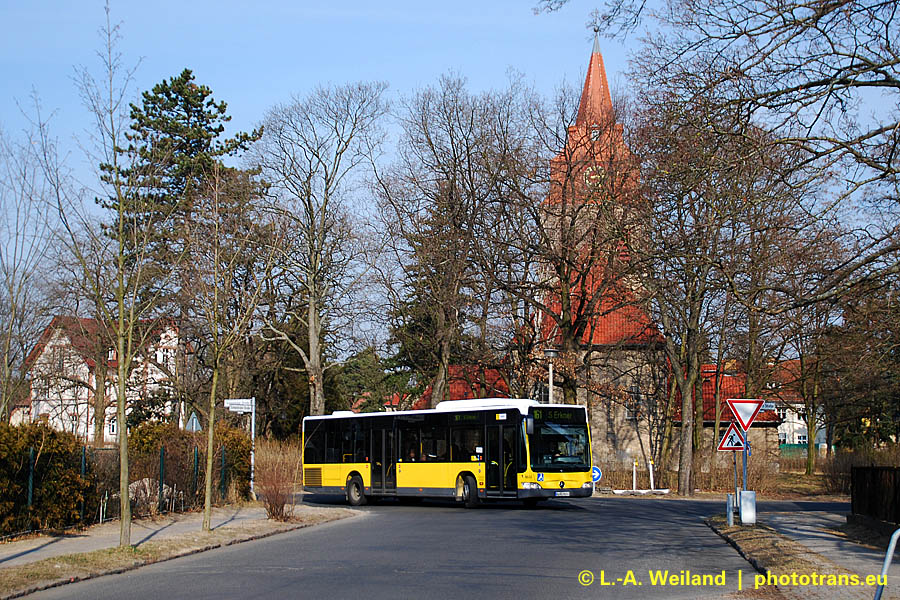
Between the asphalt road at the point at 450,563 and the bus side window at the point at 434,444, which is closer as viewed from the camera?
the asphalt road at the point at 450,563

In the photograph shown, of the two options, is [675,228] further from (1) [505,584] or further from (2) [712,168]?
(1) [505,584]

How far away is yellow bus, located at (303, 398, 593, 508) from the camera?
2633cm

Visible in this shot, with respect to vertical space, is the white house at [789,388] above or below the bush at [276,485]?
above

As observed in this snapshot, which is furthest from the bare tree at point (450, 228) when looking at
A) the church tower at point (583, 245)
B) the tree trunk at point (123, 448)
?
the tree trunk at point (123, 448)

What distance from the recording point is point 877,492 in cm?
1681

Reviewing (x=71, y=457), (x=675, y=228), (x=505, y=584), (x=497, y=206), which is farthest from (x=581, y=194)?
(x=505, y=584)

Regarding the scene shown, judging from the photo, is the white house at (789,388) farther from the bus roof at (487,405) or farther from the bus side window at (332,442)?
the bus side window at (332,442)

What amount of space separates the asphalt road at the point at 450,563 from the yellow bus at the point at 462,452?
145 inches

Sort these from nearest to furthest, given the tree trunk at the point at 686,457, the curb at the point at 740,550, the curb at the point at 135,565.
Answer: the curb at the point at 135,565
the curb at the point at 740,550
the tree trunk at the point at 686,457

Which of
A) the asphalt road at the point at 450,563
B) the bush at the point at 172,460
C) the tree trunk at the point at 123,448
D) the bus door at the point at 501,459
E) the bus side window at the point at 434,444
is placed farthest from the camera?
the bus side window at the point at 434,444

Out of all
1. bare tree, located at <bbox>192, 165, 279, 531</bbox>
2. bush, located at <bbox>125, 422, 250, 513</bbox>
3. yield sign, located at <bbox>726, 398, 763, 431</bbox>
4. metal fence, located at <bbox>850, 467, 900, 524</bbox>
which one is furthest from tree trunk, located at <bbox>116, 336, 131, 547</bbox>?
metal fence, located at <bbox>850, 467, 900, 524</bbox>

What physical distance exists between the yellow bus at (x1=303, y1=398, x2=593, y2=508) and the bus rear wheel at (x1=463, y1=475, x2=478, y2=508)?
30mm

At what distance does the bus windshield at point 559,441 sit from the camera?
26297 mm

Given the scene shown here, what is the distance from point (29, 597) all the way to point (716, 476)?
31.5m
